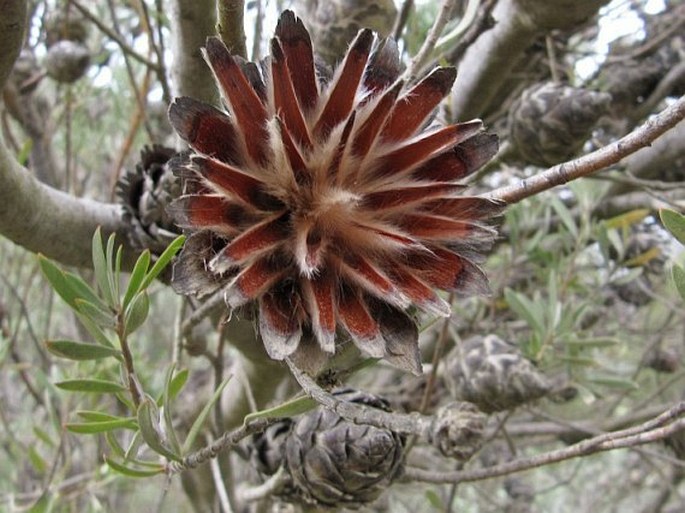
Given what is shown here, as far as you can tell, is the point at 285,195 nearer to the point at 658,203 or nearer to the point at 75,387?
the point at 75,387

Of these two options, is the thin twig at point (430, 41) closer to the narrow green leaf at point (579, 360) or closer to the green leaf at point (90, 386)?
the green leaf at point (90, 386)

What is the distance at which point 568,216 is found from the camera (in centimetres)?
111

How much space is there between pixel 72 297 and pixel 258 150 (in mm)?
184

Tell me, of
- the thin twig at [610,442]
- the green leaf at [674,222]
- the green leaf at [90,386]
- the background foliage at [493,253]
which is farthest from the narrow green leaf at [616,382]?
the green leaf at [90,386]

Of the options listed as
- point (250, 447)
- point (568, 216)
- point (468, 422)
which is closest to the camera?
point (468, 422)

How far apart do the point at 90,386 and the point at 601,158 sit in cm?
41

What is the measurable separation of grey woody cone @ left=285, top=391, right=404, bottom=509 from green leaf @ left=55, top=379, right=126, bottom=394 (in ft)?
0.58

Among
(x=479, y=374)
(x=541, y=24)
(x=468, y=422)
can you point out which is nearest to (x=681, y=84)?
(x=541, y=24)

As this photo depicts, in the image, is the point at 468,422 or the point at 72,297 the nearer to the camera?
the point at 468,422

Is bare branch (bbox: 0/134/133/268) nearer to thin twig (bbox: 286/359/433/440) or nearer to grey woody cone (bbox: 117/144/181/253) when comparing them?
grey woody cone (bbox: 117/144/181/253)

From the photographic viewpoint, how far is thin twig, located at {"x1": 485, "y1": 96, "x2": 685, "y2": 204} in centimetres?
41

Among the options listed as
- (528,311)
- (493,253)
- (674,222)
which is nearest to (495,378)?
(528,311)

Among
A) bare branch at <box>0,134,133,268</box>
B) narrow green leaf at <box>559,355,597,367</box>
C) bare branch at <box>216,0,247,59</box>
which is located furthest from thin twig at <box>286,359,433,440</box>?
narrow green leaf at <box>559,355,597,367</box>

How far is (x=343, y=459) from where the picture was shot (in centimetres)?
63
